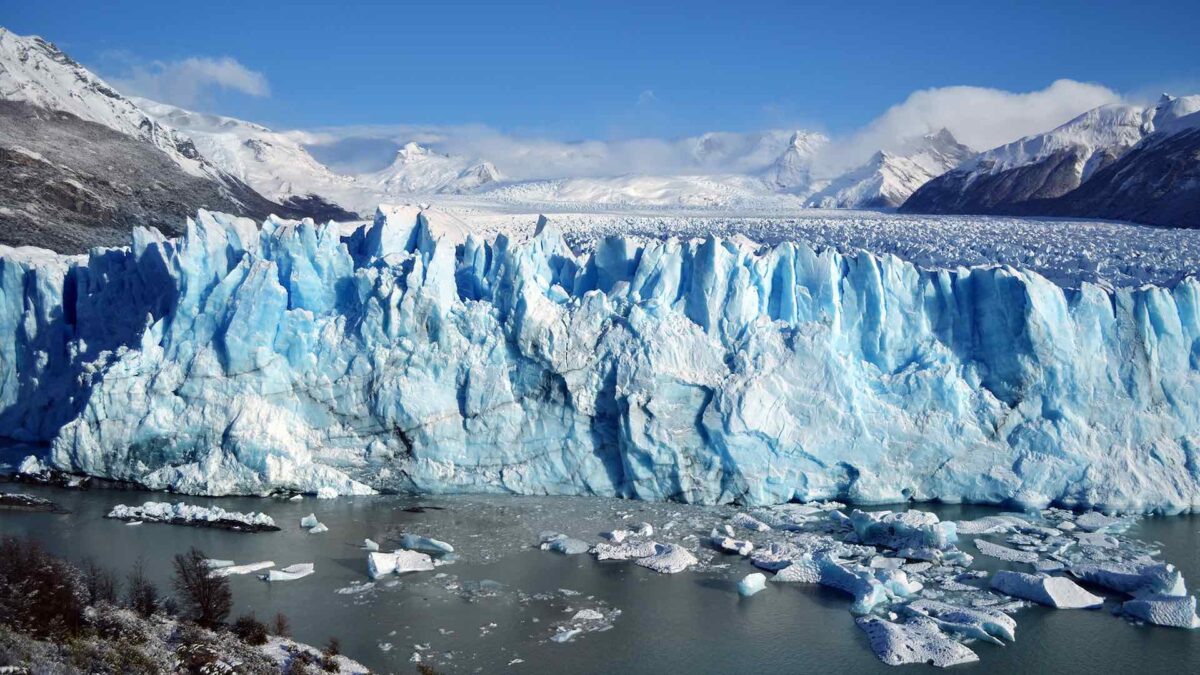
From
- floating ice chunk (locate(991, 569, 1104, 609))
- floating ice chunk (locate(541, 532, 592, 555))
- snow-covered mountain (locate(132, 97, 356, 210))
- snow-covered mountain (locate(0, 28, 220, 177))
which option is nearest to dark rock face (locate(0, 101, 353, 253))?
snow-covered mountain (locate(0, 28, 220, 177))

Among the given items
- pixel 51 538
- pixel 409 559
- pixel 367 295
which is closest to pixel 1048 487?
pixel 409 559

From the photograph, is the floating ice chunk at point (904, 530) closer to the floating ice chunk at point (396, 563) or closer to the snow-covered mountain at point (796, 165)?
the floating ice chunk at point (396, 563)

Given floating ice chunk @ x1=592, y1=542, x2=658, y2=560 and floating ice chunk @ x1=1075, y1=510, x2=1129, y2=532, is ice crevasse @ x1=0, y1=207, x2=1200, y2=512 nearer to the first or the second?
floating ice chunk @ x1=1075, y1=510, x2=1129, y2=532

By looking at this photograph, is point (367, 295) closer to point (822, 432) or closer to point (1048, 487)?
point (822, 432)

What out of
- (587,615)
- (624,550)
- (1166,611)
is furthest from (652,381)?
(1166,611)

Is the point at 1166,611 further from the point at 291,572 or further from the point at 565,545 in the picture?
the point at 291,572

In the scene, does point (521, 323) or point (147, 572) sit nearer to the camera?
point (147, 572)

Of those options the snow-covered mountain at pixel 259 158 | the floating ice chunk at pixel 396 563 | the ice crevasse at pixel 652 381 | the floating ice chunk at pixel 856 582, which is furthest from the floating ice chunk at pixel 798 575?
the snow-covered mountain at pixel 259 158
